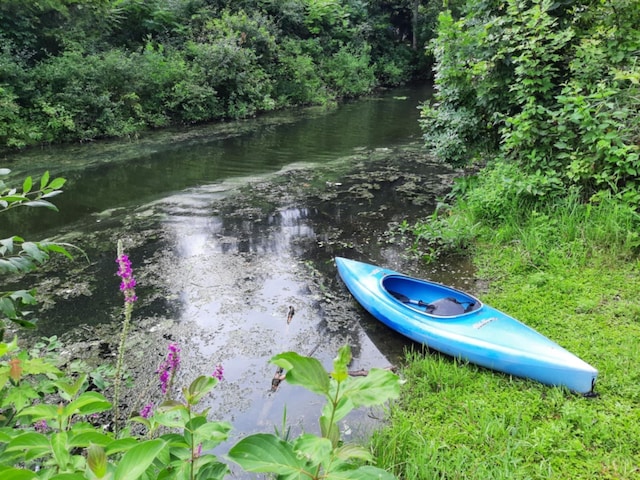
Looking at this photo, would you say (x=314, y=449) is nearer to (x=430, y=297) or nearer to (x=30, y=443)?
(x=30, y=443)

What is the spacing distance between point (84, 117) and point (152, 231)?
18.0 ft

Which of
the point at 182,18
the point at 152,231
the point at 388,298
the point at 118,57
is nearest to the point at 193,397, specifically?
the point at 388,298

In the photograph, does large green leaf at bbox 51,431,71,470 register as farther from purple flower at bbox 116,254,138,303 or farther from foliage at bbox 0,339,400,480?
purple flower at bbox 116,254,138,303

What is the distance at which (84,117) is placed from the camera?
9.18 m

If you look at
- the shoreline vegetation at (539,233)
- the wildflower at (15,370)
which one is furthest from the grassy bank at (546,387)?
the wildflower at (15,370)

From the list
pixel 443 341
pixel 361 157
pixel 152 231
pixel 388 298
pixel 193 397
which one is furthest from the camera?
pixel 361 157

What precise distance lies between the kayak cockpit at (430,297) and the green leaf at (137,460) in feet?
8.39

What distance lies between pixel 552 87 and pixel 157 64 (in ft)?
30.6

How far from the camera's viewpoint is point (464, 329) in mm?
2842

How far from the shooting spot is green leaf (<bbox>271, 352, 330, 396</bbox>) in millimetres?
796

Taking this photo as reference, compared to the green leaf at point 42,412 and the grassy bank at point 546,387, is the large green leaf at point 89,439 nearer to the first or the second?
the green leaf at point 42,412

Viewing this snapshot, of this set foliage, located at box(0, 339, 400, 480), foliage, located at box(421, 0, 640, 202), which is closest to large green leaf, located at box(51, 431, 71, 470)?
foliage, located at box(0, 339, 400, 480)

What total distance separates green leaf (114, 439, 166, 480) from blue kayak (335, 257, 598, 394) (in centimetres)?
232

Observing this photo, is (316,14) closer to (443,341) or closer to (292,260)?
(292,260)
